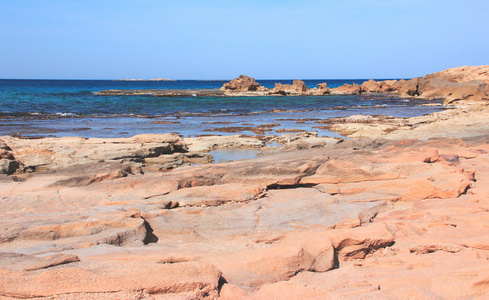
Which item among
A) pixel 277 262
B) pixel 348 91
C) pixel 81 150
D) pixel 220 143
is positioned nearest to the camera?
pixel 277 262

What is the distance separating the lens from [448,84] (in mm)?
52031

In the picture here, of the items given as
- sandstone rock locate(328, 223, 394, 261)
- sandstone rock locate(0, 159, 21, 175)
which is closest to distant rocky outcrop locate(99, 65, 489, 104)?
sandstone rock locate(328, 223, 394, 261)

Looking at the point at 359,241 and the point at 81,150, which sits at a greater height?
the point at 359,241

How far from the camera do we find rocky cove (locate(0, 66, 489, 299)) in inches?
142

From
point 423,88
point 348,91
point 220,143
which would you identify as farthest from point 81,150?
point 348,91

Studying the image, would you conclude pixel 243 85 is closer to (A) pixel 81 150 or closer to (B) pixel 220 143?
(B) pixel 220 143

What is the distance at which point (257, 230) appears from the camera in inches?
215

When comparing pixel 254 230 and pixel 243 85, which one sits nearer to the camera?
pixel 254 230

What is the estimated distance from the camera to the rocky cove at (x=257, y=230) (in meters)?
3.61

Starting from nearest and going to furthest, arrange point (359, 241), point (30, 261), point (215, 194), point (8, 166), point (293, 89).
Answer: point (30, 261), point (359, 241), point (215, 194), point (8, 166), point (293, 89)

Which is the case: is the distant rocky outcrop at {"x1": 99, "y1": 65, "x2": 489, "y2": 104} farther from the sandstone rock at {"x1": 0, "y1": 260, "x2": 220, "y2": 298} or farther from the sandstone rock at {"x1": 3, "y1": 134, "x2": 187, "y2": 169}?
the sandstone rock at {"x1": 0, "y1": 260, "x2": 220, "y2": 298}

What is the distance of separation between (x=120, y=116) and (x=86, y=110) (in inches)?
231

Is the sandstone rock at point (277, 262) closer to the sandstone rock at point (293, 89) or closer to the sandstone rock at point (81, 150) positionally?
the sandstone rock at point (81, 150)

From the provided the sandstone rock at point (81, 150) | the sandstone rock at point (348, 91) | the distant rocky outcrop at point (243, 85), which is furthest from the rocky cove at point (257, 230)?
the sandstone rock at point (348, 91)
